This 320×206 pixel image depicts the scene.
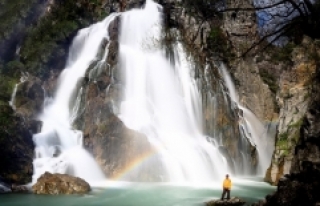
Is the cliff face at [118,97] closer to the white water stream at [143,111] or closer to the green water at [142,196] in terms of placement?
the white water stream at [143,111]

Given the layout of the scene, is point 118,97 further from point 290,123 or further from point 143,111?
point 290,123

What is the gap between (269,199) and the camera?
7.82 m

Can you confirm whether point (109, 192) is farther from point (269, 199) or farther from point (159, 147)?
point (269, 199)

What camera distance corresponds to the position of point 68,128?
26.2m

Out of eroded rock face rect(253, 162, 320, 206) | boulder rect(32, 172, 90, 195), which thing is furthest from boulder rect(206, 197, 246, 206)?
boulder rect(32, 172, 90, 195)

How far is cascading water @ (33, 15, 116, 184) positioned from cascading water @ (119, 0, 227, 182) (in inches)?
133

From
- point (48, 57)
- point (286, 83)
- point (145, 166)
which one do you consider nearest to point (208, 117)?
point (286, 83)

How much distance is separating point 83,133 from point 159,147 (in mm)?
5425

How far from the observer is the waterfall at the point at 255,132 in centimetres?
3077

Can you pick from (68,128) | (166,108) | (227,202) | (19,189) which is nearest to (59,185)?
(19,189)

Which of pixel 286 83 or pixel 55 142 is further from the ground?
pixel 286 83

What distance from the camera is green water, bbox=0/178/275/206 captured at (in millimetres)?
16078

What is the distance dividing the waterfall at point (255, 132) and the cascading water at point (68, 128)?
11.9 m

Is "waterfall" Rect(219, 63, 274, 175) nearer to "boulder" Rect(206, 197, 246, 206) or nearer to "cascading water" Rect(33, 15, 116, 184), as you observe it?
"cascading water" Rect(33, 15, 116, 184)
